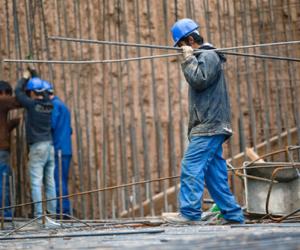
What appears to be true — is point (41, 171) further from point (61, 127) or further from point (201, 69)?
point (201, 69)

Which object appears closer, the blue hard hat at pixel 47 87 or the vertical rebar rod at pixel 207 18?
the blue hard hat at pixel 47 87

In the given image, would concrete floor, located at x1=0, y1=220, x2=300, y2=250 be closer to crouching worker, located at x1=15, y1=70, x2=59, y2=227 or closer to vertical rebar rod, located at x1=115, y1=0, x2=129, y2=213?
crouching worker, located at x1=15, y1=70, x2=59, y2=227

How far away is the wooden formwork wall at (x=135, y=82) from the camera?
42.9 feet

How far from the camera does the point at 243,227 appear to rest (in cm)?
933

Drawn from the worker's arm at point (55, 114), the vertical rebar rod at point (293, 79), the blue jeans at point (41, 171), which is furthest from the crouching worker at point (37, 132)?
the vertical rebar rod at point (293, 79)

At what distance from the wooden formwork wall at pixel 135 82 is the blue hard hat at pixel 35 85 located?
0.73 m

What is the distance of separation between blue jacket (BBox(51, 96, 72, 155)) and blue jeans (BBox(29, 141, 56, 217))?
0.74ft

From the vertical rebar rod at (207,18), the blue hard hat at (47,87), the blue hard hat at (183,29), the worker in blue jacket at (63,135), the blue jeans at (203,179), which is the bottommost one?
the blue jeans at (203,179)

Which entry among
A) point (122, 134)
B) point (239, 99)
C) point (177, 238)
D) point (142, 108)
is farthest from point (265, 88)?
point (177, 238)

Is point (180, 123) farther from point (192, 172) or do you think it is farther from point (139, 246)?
point (139, 246)

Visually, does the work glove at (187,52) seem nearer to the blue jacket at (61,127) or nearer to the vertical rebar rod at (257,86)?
the vertical rebar rod at (257,86)

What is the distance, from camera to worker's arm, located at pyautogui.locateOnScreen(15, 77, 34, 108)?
12.8 metres

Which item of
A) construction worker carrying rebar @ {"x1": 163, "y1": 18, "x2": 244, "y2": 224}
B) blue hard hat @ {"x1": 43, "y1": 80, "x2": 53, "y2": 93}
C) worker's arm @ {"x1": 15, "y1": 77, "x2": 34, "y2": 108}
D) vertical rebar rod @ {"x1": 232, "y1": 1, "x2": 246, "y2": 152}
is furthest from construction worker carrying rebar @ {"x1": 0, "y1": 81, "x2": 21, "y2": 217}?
construction worker carrying rebar @ {"x1": 163, "y1": 18, "x2": 244, "y2": 224}

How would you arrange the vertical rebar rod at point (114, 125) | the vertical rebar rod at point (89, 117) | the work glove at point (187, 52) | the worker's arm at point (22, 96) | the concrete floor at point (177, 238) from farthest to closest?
the vertical rebar rod at point (89, 117), the vertical rebar rod at point (114, 125), the worker's arm at point (22, 96), the work glove at point (187, 52), the concrete floor at point (177, 238)
